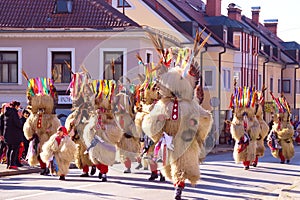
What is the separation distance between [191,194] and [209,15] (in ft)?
119

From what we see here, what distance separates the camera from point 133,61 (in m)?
31.5

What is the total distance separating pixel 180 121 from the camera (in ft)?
42.8

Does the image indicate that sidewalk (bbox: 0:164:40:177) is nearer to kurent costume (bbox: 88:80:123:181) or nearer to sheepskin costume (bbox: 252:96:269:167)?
kurent costume (bbox: 88:80:123:181)

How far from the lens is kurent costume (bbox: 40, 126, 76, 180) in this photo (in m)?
16.4

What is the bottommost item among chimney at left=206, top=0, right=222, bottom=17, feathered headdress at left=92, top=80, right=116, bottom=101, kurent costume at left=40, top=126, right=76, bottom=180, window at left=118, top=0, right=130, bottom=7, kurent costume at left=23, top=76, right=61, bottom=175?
kurent costume at left=40, top=126, right=76, bottom=180

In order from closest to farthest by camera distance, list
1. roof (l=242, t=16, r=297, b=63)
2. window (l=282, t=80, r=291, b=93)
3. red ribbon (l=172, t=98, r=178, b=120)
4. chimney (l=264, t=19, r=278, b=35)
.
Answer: red ribbon (l=172, t=98, r=178, b=120) < roof (l=242, t=16, r=297, b=63) < window (l=282, t=80, r=291, b=93) < chimney (l=264, t=19, r=278, b=35)

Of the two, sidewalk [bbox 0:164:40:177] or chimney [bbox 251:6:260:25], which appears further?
chimney [bbox 251:6:260:25]

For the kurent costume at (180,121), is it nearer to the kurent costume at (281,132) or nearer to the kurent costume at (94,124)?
the kurent costume at (94,124)

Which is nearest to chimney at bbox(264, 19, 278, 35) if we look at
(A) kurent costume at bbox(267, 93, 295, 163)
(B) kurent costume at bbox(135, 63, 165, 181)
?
(A) kurent costume at bbox(267, 93, 295, 163)

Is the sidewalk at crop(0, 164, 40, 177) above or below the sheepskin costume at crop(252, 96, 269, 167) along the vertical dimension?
below

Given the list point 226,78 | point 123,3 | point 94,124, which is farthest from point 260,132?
point 226,78

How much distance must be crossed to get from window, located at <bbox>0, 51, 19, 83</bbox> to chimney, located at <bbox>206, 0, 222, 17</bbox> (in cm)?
2107

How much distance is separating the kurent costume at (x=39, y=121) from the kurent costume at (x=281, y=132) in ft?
28.5

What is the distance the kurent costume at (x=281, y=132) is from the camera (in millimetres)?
23812
